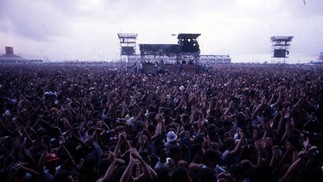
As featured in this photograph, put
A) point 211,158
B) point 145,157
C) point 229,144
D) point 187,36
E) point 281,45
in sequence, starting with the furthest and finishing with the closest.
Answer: point 281,45, point 187,36, point 229,144, point 145,157, point 211,158

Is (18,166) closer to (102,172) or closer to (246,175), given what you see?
(102,172)

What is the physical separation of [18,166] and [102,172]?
1.20 metres

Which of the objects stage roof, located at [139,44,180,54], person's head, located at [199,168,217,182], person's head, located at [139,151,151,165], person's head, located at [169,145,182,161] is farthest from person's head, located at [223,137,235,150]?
stage roof, located at [139,44,180,54]

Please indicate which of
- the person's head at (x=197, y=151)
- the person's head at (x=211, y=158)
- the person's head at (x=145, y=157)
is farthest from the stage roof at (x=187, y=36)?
the person's head at (x=211, y=158)

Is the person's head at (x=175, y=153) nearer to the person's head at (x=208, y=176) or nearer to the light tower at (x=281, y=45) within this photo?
the person's head at (x=208, y=176)

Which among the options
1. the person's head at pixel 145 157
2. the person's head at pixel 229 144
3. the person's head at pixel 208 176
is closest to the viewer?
the person's head at pixel 208 176

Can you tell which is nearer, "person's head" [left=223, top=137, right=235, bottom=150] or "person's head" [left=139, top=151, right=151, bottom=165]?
"person's head" [left=139, top=151, right=151, bottom=165]

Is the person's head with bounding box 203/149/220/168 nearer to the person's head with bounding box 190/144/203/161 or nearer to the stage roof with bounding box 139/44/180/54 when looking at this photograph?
the person's head with bounding box 190/144/203/161

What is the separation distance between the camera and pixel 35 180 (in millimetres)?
3715

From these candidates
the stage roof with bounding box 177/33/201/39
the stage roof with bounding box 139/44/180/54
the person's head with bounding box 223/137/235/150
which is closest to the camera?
the person's head with bounding box 223/137/235/150

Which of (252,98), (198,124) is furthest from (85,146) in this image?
(252,98)

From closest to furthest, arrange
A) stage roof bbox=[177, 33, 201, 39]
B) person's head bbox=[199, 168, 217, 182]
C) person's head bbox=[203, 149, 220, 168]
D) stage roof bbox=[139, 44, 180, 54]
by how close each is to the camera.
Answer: person's head bbox=[199, 168, 217, 182]
person's head bbox=[203, 149, 220, 168]
stage roof bbox=[139, 44, 180, 54]
stage roof bbox=[177, 33, 201, 39]

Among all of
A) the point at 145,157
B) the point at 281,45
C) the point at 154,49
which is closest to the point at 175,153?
the point at 145,157

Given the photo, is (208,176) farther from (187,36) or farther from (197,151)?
(187,36)
